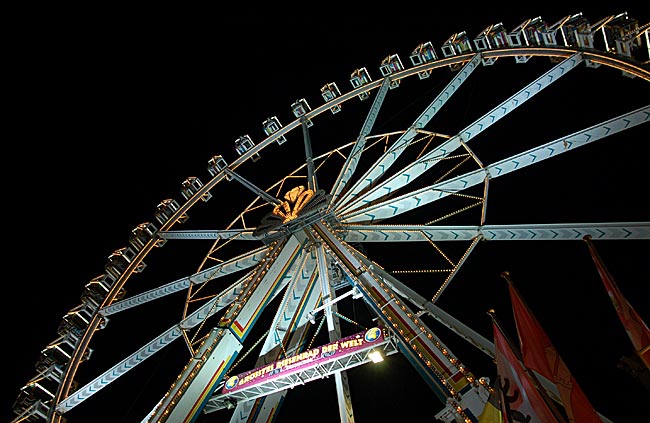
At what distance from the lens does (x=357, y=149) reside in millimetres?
14594

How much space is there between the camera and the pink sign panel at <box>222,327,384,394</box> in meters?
8.65

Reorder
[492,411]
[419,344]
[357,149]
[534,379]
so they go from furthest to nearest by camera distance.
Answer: [357,149], [419,344], [534,379], [492,411]

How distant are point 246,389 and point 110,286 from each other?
7.49 meters

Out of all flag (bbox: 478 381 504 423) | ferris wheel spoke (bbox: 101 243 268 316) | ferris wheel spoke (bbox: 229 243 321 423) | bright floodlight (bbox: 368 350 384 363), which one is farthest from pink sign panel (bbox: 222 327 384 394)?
ferris wheel spoke (bbox: 101 243 268 316)

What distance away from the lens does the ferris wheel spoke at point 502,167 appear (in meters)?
8.95

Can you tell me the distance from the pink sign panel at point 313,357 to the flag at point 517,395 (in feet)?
7.82

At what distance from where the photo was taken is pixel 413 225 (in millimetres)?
11562

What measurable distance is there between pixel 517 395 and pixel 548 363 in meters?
1.13

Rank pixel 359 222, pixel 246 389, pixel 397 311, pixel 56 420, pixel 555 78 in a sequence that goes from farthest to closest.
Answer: pixel 359 222, pixel 56 420, pixel 555 78, pixel 246 389, pixel 397 311

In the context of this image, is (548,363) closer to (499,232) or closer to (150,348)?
(499,232)

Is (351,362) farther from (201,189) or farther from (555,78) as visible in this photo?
(201,189)

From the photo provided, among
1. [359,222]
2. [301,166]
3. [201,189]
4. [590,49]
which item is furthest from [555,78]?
[201,189]

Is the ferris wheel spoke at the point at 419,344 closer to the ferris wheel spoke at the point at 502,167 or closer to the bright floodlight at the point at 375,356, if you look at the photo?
the bright floodlight at the point at 375,356

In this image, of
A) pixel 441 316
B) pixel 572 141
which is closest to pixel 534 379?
pixel 441 316
